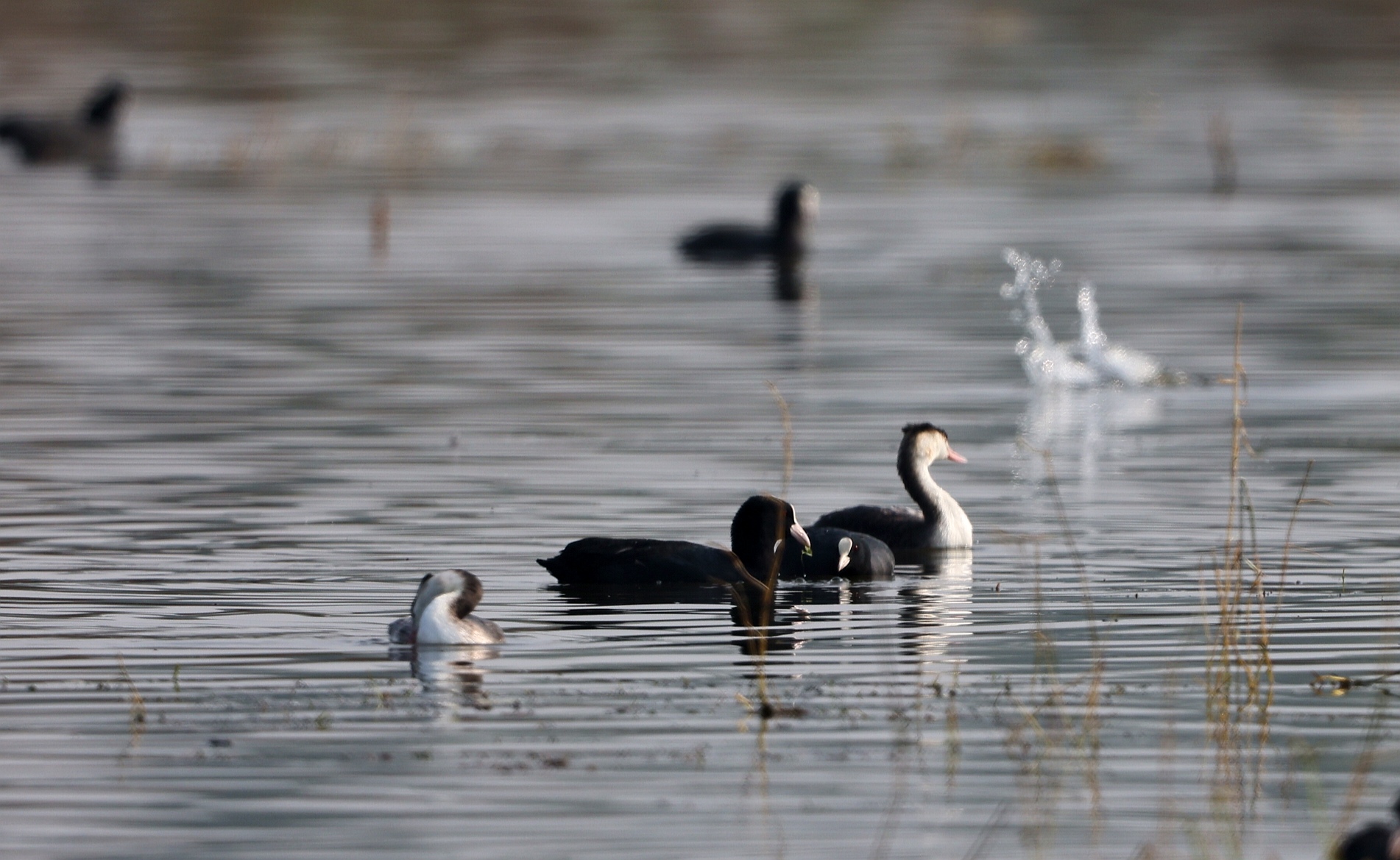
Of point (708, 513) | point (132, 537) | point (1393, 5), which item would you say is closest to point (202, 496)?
point (132, 537)

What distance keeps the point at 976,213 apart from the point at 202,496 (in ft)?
68.3

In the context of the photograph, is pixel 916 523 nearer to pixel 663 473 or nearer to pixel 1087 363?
pixel 663 473

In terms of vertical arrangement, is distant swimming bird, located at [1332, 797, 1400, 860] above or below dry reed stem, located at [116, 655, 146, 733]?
above

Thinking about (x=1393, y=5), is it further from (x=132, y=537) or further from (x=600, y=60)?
(x=132, y=537)

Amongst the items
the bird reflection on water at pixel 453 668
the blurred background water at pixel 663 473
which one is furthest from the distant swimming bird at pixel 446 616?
the blurred background water at pixel 663 473

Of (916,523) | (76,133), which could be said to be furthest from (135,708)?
(76,133)

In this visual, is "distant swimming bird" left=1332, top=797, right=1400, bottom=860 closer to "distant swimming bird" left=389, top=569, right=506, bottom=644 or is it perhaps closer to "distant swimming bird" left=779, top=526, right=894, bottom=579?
"distant swimming bird" left=389, top=569, right=506, bottom=644

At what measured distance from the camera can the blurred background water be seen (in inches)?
376

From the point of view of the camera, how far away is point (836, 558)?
47.2 ft

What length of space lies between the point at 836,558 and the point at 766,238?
18.1 meters

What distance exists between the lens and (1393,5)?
2817 inches

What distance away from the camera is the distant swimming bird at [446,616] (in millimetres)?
12008

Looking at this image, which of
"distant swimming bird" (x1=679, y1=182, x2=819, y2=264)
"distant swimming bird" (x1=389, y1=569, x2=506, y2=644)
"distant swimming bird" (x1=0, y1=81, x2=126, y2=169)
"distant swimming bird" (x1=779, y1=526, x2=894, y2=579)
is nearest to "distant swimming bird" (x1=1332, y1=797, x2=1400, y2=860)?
"distant swimming bird" (x1=389, y1=569, x2=506, y2=644)

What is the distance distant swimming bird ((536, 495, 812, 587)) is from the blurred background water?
286 millimetres
